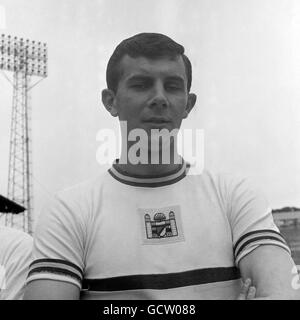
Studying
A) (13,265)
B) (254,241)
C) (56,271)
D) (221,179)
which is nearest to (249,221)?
(254,241)

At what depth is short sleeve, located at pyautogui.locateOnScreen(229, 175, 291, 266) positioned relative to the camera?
118 cm

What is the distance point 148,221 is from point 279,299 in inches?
15.9

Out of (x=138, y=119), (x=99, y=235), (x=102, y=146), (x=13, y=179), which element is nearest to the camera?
(x=99, y=235)

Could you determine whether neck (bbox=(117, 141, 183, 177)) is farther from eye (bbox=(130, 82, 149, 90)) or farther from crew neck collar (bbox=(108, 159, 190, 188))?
eye (bbox=(130, 82, 149, 90))

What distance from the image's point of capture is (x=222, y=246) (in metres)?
1.21

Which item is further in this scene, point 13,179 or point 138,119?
point 13,179

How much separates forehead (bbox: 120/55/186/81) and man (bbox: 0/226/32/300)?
61 cm

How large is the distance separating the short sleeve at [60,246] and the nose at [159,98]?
0.37 m

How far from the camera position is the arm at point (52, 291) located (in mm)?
1117

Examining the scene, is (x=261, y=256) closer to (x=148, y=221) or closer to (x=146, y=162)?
(x=148, y=221)

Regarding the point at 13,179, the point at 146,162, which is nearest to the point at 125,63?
the point at 146,162

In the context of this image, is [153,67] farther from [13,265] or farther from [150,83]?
[13,265]

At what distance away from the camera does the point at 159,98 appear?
1279 mm
